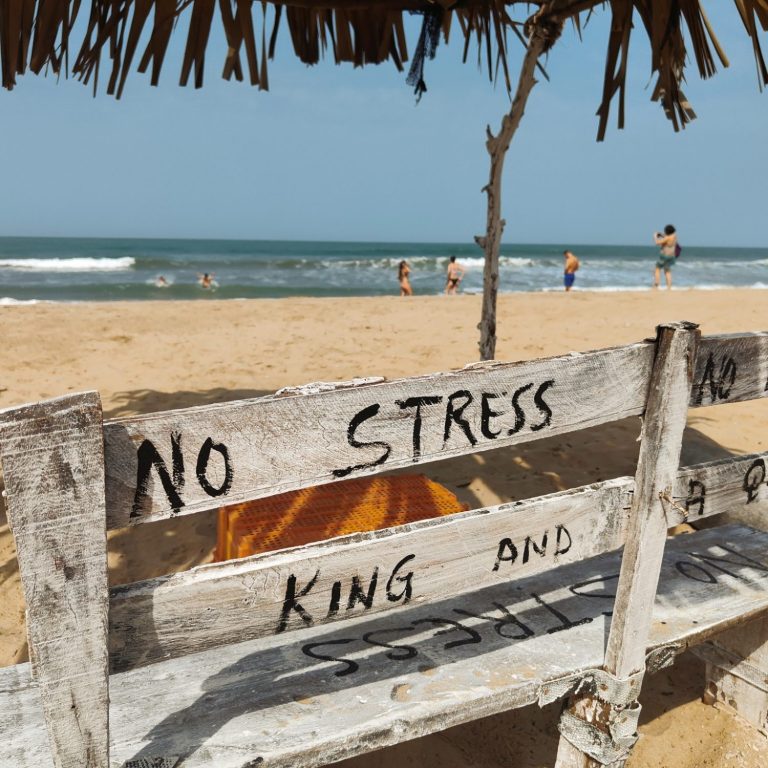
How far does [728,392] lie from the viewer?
1.95m

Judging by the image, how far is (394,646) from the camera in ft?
6.92

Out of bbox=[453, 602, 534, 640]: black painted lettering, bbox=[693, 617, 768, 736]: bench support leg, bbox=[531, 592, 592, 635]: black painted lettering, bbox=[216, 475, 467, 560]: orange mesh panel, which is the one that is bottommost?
bbox=[693, 617, 768, 736]: bench support leg

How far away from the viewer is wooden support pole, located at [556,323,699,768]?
177 centimetres

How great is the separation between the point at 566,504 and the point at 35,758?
149 cm

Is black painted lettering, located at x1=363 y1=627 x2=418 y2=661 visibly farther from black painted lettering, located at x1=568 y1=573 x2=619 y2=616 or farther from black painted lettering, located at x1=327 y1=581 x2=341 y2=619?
black painted lettering, located at x1=568 y1=573 x2=619 y2=616

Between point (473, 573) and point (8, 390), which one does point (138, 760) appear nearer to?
point (473, 573)

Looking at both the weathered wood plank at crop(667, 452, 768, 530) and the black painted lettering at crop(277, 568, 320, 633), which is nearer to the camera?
the black painted lettering at crop(277, 568, 320, 633)

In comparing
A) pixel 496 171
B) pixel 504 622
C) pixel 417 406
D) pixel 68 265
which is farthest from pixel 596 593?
pixel 68 265

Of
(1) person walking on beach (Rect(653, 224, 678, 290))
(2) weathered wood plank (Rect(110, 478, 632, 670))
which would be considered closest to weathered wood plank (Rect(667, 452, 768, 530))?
(2) weathered wood plank (Rect(110, 478, 632, 670))

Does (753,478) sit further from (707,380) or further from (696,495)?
(707,380)

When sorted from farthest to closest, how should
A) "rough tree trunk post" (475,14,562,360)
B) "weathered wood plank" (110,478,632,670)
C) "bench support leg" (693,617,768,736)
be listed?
"rough tree trunk post" (475,14,562,360)
"bench support leg" (693,617,768,736)
"weathered wood plank" (110,478,632,670)

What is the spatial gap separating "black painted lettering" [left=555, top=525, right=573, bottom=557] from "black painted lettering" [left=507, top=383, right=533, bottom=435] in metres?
0.34

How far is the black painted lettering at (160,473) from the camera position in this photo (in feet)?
4.06

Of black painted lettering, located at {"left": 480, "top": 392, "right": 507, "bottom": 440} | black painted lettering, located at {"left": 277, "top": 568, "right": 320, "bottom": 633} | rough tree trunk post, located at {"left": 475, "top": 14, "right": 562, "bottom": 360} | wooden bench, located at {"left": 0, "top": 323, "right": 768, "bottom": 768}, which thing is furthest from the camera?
rough tree trunk post, located at {"left": 475, "top": 14, "right": 562, "bottom": 360}
